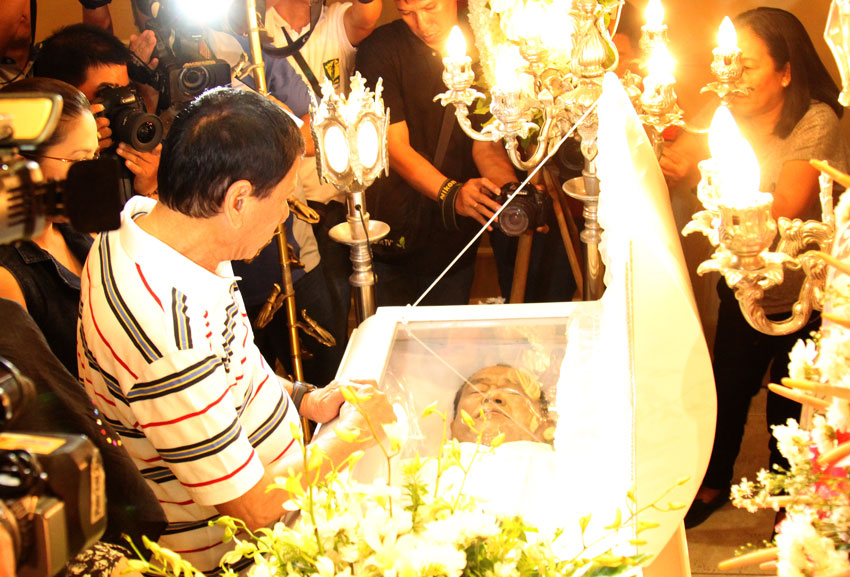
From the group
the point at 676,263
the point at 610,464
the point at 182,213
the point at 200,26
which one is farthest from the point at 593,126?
the point at 200,26

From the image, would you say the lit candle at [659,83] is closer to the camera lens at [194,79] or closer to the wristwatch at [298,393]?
the wristwatch at [298,393]

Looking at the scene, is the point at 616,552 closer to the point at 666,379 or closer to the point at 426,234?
the point at 666,379

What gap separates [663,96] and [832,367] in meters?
1.11

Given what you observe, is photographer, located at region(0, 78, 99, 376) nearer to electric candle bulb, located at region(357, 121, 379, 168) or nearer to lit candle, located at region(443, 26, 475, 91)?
electric candle bulb, located at region(357, 121, 379, 168)

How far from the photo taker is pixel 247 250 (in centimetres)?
167

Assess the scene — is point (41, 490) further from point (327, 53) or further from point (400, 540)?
point (327, 53)

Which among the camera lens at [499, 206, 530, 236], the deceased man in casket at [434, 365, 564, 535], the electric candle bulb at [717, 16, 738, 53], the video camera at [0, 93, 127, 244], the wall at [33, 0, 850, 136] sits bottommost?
the deceased man in casket at [434, 365, 564, 535]

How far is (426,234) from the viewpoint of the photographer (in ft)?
11.3

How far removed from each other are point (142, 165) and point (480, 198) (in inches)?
45.5

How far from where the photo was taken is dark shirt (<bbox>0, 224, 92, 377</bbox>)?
1785mm

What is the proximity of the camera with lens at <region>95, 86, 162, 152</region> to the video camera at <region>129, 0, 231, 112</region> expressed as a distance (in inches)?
8.4

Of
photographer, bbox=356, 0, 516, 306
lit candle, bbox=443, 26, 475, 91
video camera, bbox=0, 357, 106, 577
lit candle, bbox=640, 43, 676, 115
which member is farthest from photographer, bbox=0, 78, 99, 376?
photographer, bbox=356, 0, 516, 306

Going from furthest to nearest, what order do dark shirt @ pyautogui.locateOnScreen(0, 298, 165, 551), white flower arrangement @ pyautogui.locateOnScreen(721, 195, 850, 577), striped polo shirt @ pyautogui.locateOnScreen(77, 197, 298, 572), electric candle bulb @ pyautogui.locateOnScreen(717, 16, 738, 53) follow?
electric candle bulb @ pyautogui.locateOnScreen(717, 16, 738, 53) < striped polo shirt @ pyautogui.locateOnScreen(77, 197, 298, 572) < dark shirt @ pyautogui.locateOnScreen(0, 298, 165, 551) < white flower arrangement @ pyautogui.locateOnScreen(721, 195, 850, 577)

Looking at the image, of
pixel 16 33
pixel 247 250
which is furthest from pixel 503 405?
pixel 16 33
